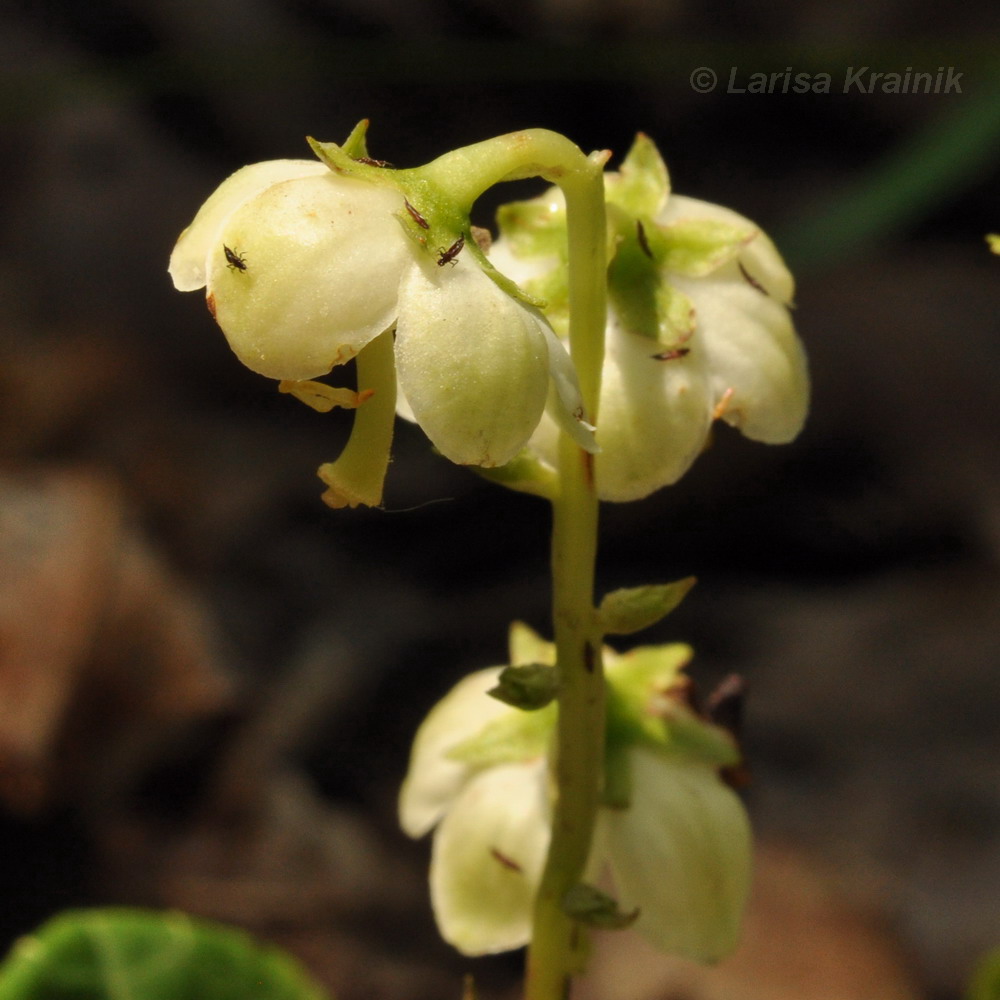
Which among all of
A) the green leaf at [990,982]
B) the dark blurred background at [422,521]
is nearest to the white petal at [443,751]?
the green leaf at [990,982]

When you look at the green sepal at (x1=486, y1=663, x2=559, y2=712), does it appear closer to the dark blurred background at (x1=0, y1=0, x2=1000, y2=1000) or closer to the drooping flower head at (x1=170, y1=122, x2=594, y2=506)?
the drooping flower head at (x1=170, y1=122, x2=594, y2=506)

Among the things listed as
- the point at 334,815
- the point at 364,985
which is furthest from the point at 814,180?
the point at 364,985

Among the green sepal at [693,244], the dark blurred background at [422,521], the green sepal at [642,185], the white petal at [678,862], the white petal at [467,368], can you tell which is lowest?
the white petal at [678,862]

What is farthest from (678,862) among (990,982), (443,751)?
(990,982)

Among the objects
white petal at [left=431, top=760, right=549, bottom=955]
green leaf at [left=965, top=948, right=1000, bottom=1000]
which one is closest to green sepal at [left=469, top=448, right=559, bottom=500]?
white petal at [left=431, top=760, right=549, bottom=955]

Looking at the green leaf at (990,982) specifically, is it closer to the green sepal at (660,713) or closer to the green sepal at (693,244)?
the green sepal at (660,713)

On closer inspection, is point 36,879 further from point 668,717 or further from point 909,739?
point 909,739
